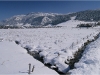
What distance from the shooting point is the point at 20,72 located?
14.8 meters

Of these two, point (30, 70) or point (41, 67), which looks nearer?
point (30, 70)

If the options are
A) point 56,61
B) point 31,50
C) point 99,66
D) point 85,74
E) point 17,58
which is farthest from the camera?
point 31,50

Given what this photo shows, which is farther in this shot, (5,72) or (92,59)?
(92,59)

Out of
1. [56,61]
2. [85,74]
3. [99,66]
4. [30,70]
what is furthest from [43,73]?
[99,66]

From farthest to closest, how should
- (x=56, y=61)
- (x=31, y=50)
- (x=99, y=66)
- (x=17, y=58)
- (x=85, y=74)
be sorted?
(x=31, y=50), (x=17, y=58), (x=56, y=61), (x=99, y=66), (x=85, y=74)

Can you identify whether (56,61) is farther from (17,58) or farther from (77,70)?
(17,58)

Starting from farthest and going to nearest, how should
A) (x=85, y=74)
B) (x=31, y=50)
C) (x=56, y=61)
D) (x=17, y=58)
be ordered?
(x=31, y=50), (x=17, y=58), (x=56, y=61), (x=85, y=74)

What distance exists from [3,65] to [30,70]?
→ 3.59 meters

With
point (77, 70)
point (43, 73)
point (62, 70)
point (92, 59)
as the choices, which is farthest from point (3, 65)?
point (92, 59)

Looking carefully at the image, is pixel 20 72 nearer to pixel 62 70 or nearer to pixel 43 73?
pixel 43 73

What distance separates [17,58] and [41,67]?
4423mm

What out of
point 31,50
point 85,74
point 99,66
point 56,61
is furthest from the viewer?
point 31,50

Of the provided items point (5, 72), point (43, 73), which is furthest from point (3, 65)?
point (43, 73)

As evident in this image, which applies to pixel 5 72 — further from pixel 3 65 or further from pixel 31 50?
pixel 31 50
